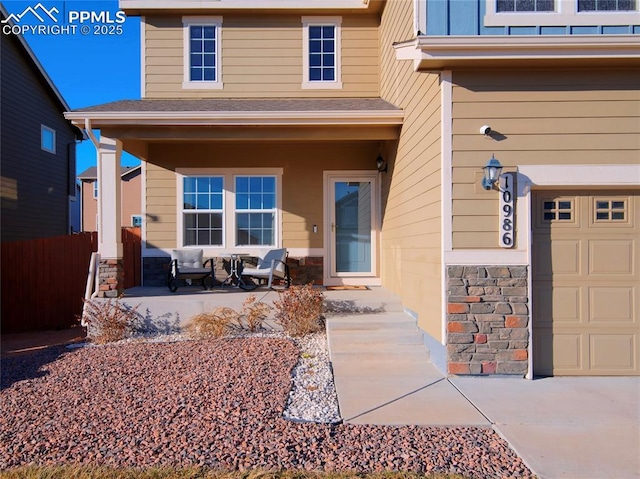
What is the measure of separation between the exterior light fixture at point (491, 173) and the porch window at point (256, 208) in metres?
4.69

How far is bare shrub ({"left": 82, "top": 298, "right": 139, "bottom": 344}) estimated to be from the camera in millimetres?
6125

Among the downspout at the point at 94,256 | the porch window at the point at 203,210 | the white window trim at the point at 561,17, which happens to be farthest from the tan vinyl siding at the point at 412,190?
the downspout at the point at 94,256

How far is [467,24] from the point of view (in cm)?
462

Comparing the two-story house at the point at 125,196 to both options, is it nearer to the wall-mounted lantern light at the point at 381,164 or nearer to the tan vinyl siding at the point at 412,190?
the wall-mounted lantern light at the point at 381,164

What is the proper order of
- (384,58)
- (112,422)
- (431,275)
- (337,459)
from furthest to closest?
(384,58), (431,275), (112,422), (337,459)

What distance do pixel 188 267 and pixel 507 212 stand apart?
542cm

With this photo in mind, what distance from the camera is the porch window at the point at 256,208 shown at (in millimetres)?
8469

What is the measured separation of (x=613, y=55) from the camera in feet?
14.3

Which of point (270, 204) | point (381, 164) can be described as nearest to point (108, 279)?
point (270, 204)

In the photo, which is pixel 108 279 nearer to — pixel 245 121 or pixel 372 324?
pixel 245 121

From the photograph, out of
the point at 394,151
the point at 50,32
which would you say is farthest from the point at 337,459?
the point at 50,32

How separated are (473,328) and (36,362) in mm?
5083

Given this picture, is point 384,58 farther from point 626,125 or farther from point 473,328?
point 473,328

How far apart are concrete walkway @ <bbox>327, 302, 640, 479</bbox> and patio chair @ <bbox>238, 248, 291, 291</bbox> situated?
2.30 metres
